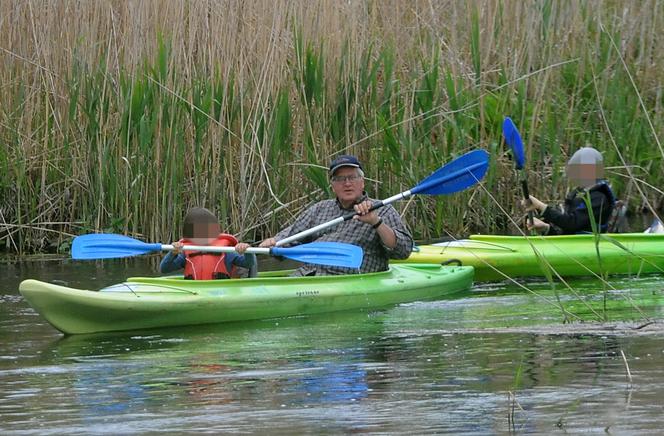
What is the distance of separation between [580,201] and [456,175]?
1.35 m

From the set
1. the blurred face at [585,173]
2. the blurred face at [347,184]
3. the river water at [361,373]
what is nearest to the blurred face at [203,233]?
the river water at [361,373]

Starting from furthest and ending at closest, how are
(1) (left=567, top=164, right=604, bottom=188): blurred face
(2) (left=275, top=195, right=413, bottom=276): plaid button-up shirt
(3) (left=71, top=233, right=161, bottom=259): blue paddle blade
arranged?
(1) (left=567, top=164, right=604, bottom=188): blurred face → (2) (left=275, top=195, right=413, bottom=276): plaid button-up shirt → (3) (left=71, top=233, right=161, bottom=259): blue paddle blade

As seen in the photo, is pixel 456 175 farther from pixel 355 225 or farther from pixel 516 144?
pixel 516 144

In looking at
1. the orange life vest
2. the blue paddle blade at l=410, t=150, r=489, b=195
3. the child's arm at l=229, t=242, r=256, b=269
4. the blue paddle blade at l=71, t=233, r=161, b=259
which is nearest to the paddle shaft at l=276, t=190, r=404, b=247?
the child's arm at l=229, t=242, r=256, b=269

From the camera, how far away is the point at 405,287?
876cm

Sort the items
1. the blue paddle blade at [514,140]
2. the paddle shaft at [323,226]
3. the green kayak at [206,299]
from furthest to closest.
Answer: the blue paddle blade at [514,140] → the paddle shaft at [323,226] → the green kayak at [206,299]

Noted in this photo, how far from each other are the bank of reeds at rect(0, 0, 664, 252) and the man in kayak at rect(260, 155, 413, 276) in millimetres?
1655

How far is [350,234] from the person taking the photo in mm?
8695

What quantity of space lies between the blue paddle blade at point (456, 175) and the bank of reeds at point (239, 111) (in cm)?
150

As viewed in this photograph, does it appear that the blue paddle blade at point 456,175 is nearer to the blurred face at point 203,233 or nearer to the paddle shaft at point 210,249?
the paddle shaft at point 210,249

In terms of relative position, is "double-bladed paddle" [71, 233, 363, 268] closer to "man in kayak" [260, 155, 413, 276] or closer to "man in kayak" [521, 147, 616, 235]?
"man in kayak" [260, 155, 413, 276]

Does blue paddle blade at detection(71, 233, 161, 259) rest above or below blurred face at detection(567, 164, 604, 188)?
below

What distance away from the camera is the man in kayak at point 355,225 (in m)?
8.45

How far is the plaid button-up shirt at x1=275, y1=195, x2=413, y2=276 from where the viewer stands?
8.66 metres
